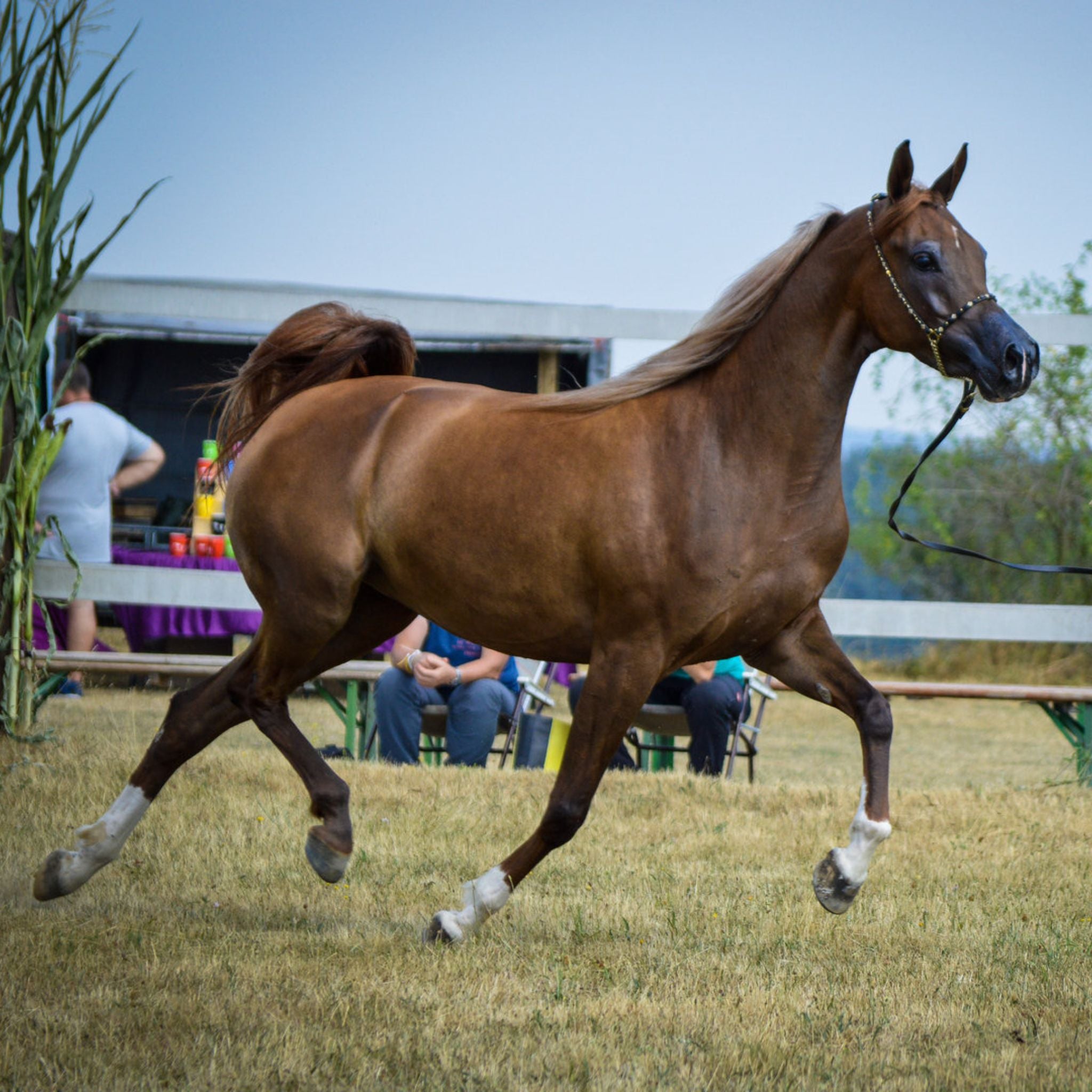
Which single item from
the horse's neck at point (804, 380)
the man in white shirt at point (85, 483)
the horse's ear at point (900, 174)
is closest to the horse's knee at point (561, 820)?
the horse's neck at point (804, 380)

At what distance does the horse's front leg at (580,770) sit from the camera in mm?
3336

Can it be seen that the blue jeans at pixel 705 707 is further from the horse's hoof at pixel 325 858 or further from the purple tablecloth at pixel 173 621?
the purple tablecloth at pixel 173 621

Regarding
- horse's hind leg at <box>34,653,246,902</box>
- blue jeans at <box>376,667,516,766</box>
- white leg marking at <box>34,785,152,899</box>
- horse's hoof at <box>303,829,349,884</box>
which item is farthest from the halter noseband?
blue jeans at <box>376,667,516,766</box>

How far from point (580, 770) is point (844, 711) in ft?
2.65

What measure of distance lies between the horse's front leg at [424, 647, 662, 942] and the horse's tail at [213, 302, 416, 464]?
171 centimetres

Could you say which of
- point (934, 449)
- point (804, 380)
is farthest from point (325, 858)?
point (934, 449)

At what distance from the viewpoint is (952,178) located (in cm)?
338

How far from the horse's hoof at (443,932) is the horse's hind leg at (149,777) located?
3.23 ft

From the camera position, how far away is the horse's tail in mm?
4523

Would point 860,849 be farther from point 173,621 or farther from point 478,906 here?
point 173,621

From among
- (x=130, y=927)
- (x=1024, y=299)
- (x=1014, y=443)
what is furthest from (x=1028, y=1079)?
(x=1024, y=299)

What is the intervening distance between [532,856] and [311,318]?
84.8 inches

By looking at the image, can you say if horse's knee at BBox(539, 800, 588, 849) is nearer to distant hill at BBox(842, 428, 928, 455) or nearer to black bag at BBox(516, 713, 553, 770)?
black bag at BBox(516, 713, 553, 770)

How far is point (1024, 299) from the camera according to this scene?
15.1 meters
